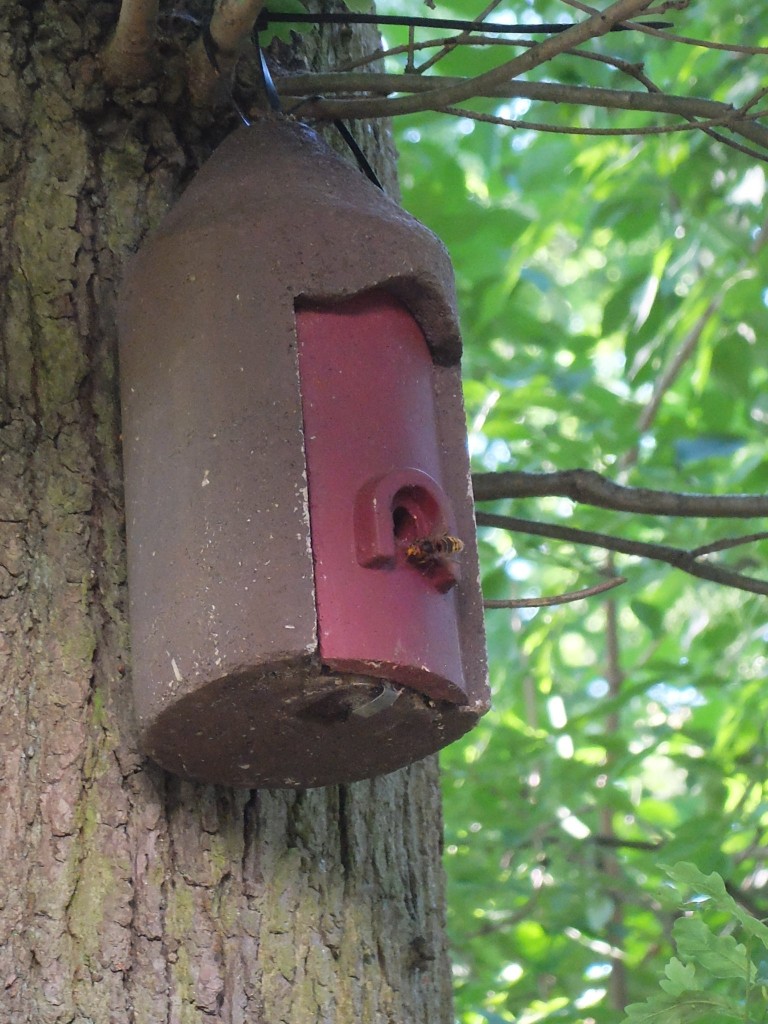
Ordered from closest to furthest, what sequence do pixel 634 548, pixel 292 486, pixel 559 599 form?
pixel 292 486, pixel 559 599, pixel 634 548

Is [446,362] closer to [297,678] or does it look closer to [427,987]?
[297,678]

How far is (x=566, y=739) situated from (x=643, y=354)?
1.15 meters

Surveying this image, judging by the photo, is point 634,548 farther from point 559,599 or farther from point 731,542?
point 559,599

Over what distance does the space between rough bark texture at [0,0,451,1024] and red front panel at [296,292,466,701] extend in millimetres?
291

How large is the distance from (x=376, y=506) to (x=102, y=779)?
0.42 m

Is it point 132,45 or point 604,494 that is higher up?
point 132,45

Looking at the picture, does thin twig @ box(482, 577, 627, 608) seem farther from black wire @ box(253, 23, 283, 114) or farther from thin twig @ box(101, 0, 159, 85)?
thin twig @ box(101, 0, 159, 85)

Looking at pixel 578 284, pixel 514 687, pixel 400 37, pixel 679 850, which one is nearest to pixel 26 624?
pixel 679 850

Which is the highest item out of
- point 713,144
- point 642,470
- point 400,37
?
point 400,37

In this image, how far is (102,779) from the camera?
136cm

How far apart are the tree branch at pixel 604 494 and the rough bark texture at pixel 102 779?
544 millimetres

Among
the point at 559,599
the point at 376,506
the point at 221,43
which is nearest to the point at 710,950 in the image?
the point at 559,599

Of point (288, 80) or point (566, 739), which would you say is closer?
point (288, 80)

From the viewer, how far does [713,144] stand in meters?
3.42
